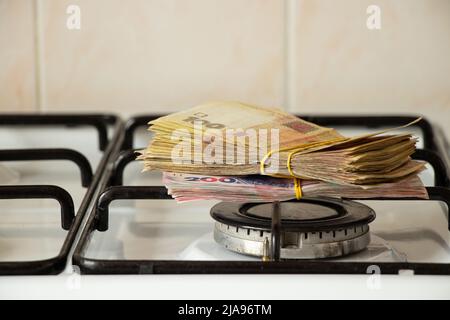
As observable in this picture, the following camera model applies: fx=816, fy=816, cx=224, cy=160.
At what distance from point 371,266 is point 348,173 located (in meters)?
0.13

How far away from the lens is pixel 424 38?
1084 mm

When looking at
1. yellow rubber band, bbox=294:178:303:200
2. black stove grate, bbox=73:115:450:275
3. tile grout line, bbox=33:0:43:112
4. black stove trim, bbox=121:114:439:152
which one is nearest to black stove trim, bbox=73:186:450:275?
black stove grate, bbox=73:115:450:275

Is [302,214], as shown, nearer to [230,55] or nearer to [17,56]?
[230,55]

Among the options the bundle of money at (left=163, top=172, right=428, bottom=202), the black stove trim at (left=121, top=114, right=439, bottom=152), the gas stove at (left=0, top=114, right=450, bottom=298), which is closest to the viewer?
the gas stove at (left=0, top=114, right=450, bottom=298)

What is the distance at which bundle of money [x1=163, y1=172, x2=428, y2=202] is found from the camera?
710mm

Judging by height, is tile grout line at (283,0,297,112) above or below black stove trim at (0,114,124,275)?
above

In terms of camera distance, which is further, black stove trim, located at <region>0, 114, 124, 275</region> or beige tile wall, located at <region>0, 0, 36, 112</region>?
beige tile wall, located at <region>0, 0, 36, 112</region>

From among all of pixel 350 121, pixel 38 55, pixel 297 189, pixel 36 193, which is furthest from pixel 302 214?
pixel 38 55

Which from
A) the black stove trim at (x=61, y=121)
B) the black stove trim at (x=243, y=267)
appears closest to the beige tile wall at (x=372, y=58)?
the black stove trim at (x=61, y=121)

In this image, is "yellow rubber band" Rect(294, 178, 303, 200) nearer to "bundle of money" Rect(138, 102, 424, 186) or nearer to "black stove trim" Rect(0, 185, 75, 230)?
"bundle of money" Rect(138, 102, 424, 186)

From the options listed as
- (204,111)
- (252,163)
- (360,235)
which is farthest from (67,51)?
(360,235)

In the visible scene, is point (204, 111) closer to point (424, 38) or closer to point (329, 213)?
point (329, 213)

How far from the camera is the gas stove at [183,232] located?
0.58 metres

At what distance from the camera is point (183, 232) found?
0.78 metres
